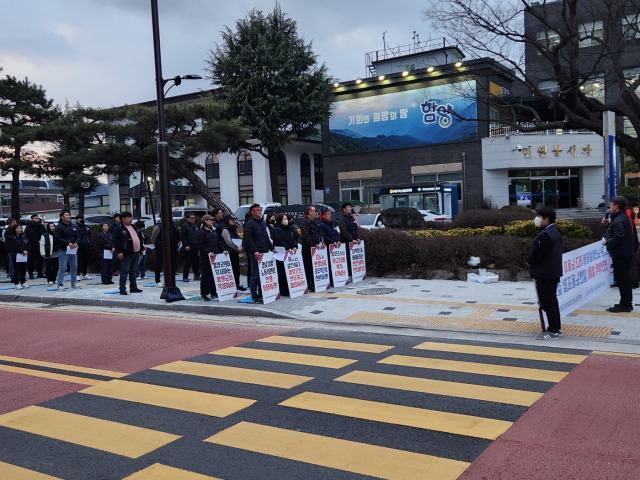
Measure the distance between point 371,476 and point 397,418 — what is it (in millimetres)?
1144

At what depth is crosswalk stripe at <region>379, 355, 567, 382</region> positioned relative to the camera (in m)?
6.07

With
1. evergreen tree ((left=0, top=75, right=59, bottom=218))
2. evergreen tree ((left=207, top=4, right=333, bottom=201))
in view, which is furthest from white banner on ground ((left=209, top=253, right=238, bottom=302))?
evergreen tree ((left=207, top=4, right=333, bottom=201))

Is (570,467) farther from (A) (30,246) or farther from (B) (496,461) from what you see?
(A) (30,246)

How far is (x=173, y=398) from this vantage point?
223 inches

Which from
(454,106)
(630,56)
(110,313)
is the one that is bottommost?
(110,313)

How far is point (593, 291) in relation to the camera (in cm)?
1009

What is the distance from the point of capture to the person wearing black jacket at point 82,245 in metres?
16.2

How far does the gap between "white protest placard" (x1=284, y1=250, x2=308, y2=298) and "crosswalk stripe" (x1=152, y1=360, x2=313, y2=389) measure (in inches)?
191

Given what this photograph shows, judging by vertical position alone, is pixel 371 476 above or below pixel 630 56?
below

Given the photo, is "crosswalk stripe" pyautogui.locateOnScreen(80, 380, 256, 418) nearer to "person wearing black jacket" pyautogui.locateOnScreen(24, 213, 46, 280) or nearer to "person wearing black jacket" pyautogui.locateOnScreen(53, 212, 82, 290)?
"person wearing black jacket" pyautogui.locateOnScreen(53, 212, 82, 290)

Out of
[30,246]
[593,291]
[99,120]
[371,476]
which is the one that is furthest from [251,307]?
[99,120]

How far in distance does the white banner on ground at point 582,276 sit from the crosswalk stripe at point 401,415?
4027 mm

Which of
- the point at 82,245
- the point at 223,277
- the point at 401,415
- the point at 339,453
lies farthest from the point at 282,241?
the point at 339,453

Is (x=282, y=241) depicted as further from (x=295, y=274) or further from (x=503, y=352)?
(x=503, y=352)
